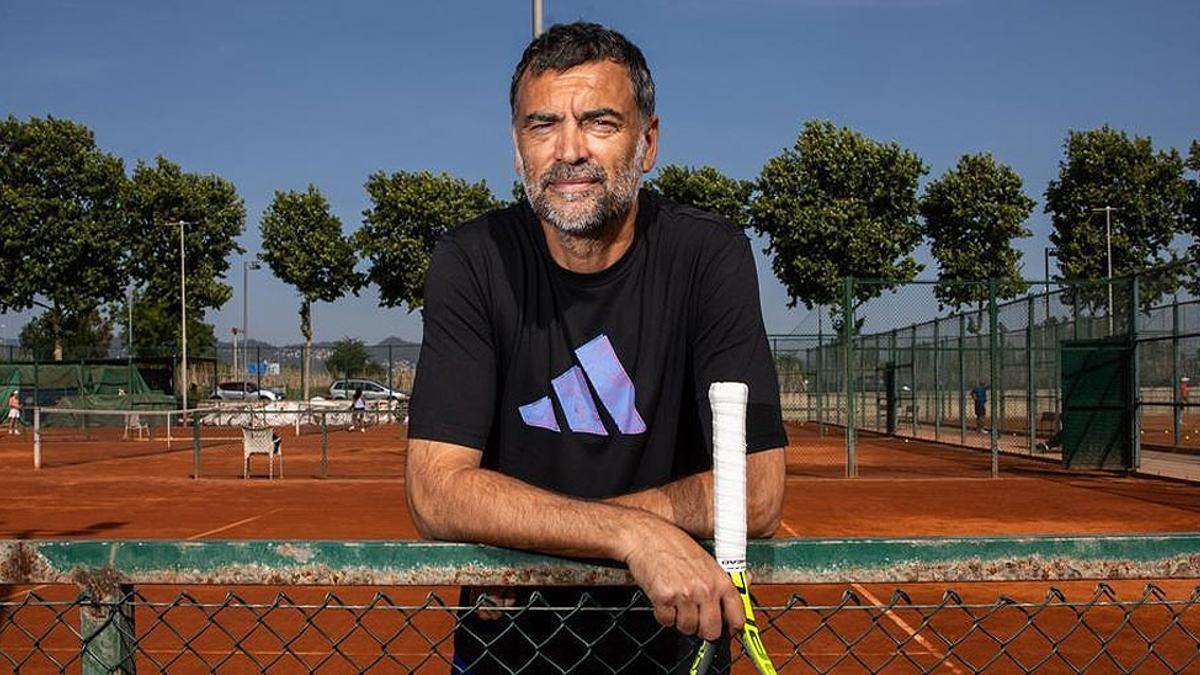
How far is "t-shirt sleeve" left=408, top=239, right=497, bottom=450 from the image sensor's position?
7.64ft

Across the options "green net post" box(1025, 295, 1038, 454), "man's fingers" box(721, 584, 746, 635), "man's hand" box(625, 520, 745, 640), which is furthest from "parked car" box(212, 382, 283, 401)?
"man's fingers" box(721, 584, 746, 635)

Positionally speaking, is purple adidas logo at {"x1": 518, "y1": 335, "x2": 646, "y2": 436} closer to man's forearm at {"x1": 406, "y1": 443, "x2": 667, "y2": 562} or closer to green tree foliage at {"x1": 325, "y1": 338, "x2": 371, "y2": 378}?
man's forearm at {"x1": 406, "y1": 443, "x2": 667, "y2": 562}

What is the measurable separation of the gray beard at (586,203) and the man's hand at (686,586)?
0.70 metres

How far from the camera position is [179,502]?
1634cm

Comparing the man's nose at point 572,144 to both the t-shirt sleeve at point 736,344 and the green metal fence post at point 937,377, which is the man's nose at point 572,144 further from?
the green metal fence post at point 937,377

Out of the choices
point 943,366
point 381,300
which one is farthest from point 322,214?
point 943,366

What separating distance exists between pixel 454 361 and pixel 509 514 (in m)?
0.38

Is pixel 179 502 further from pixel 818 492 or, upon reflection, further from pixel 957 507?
pixel 957 507

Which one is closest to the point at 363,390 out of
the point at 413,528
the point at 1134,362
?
the point at 1134,362

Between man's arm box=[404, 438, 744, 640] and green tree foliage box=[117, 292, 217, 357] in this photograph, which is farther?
green tree foliage box=[117, 292, 217, 357]

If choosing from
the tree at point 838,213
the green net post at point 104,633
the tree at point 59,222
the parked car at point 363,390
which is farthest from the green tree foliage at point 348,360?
the green net post at point 104,633

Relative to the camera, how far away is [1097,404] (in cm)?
2033

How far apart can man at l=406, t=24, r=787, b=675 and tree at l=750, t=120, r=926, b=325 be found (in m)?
41.1

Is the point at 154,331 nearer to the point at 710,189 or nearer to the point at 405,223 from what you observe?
the point at 405,223
